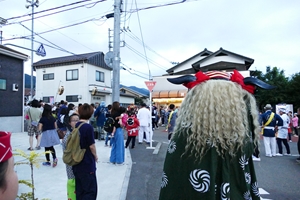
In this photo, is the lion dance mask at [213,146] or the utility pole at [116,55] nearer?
the lion dance mask at [213,146]

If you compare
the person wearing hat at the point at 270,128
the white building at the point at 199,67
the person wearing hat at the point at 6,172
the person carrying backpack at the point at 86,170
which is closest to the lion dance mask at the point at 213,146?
the person wearing hat at the point at 6,172

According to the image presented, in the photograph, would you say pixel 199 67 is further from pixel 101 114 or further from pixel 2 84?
pixel 2 84

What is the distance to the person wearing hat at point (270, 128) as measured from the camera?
25.6ft

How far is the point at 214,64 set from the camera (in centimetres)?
2156

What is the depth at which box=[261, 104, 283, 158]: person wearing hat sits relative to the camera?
782 cm

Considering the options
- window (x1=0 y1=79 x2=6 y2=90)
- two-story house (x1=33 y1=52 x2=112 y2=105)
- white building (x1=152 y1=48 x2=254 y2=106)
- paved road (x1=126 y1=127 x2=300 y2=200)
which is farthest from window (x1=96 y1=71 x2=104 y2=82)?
paved road (x1=126 y1=127 x2=300 y2=200)

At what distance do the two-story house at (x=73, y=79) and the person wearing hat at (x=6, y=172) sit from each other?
2342cm

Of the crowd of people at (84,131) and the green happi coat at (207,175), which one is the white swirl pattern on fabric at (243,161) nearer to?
the green happi coat at (207,175)

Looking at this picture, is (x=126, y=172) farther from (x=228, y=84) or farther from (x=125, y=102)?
(x=125, y=102)

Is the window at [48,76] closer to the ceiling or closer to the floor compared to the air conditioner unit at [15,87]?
closer to the ceiling

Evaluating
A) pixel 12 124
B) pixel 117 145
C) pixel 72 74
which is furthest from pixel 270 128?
pixel 72 74

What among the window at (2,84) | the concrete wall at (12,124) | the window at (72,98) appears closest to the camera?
the concrete wall at (12,124)

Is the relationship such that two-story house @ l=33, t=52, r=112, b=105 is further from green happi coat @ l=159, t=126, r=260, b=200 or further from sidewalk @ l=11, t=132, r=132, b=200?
green happi coat @ l=159, t=126, r=260, b=200

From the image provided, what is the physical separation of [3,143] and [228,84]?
1.37 m
